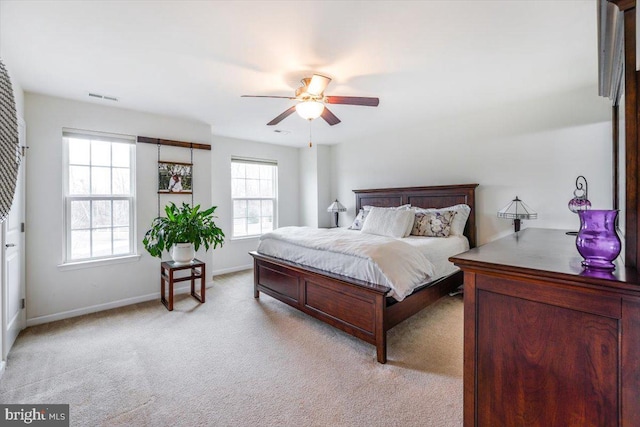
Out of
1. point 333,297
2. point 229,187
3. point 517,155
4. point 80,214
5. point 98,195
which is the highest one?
point 517,155

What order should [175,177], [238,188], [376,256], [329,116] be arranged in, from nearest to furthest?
[376,256], [329,116], [175,177], [238,188]

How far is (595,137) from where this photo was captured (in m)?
2.97

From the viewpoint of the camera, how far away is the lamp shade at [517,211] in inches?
126

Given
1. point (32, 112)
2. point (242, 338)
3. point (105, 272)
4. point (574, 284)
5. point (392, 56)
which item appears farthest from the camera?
point (105, 272)

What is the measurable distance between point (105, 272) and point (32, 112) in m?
1.90

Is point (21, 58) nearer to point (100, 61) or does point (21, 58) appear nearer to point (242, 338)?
point (100, 61)

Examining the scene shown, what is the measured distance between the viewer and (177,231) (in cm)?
335

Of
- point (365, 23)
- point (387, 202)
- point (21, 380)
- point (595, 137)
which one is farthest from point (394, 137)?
point (21, 380)

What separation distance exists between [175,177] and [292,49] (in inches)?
104

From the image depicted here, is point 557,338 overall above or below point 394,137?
below

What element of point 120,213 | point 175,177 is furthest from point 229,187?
point 120,213

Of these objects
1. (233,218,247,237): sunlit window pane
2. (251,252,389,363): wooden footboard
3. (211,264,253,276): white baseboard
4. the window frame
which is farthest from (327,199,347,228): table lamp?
the window frame

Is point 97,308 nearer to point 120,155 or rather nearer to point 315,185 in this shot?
point 120,155

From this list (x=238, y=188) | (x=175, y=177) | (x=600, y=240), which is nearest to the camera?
(x=600, y=240)
